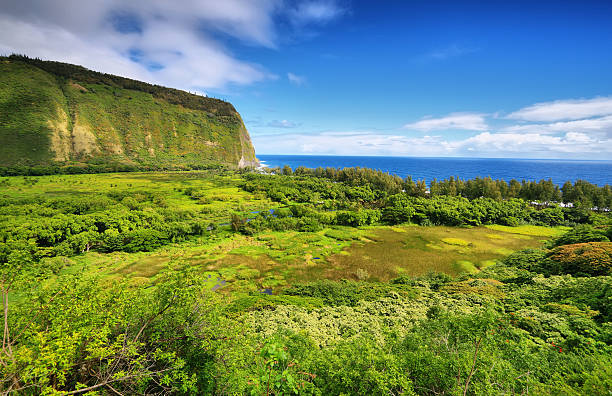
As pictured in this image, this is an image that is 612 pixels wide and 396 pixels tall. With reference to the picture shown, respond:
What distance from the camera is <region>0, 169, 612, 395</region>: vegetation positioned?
870 cm

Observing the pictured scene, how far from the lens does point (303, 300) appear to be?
2625 cm

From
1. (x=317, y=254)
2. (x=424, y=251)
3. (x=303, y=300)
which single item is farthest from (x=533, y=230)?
(x=303, y=300)

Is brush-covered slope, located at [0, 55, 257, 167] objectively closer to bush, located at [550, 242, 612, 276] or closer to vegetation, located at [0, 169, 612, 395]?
vegetation, located at [0, 169, 612, 395]

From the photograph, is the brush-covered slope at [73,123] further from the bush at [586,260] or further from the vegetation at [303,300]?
the bush at [586,260]

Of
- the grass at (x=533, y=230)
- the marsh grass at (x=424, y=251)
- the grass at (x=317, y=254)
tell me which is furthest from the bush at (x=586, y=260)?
the grass at (x=533, y=230)

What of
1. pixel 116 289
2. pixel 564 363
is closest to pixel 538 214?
pixel 564 363

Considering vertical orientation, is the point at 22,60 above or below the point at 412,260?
above

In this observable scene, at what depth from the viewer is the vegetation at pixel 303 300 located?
28.5 ft

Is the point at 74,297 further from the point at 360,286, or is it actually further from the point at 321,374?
the point at 360,286

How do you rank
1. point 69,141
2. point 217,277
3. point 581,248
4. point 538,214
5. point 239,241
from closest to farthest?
1. point 581,248
2. point 217,277
3. point 239,241
4. point 538,214
5. point 69,141

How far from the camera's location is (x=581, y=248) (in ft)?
92.6

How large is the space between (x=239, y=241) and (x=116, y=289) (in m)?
43.0

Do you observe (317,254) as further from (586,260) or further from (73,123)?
(73,123)

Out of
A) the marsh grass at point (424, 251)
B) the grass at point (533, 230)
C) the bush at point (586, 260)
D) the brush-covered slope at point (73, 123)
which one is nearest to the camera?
the bush at point (586, 260)
